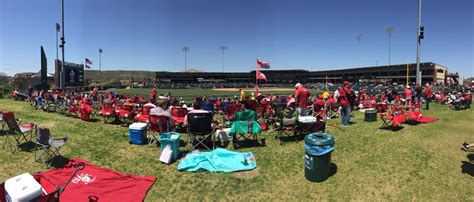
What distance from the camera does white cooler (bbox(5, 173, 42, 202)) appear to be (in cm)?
369

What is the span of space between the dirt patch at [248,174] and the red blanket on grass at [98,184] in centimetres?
181

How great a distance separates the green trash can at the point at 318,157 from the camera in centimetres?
560

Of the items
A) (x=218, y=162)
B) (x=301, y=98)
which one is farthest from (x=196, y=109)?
(x=218, y=162)

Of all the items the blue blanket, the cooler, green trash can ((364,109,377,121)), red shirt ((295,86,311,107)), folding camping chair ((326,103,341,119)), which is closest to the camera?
the blue blanket

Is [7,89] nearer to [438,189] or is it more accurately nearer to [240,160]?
[240,160]

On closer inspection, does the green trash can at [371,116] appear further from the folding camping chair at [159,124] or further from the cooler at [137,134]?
the cooler at [137,134]

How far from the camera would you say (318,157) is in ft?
18.4

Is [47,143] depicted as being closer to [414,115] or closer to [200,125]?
[200,125]

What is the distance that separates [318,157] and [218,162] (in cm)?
239

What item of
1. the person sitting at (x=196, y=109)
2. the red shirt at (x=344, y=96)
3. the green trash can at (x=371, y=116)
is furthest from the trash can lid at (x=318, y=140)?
the green trash can at (x=371, y=116)

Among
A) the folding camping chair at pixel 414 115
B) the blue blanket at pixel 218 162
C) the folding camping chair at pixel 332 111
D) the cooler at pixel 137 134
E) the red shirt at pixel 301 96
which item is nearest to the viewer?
the blue blanket at pixel 218 162

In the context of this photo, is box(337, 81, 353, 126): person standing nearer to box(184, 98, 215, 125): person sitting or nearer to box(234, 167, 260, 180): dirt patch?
box(184, 98, 215, 125): person sitting

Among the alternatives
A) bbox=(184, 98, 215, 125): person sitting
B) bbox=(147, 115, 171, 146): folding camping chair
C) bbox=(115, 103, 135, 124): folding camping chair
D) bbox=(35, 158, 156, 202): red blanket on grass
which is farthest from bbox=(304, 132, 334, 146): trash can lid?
bbox=(115, 103, 135, 124): folding camping chair

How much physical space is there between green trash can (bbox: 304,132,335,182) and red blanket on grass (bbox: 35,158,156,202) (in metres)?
3.28
